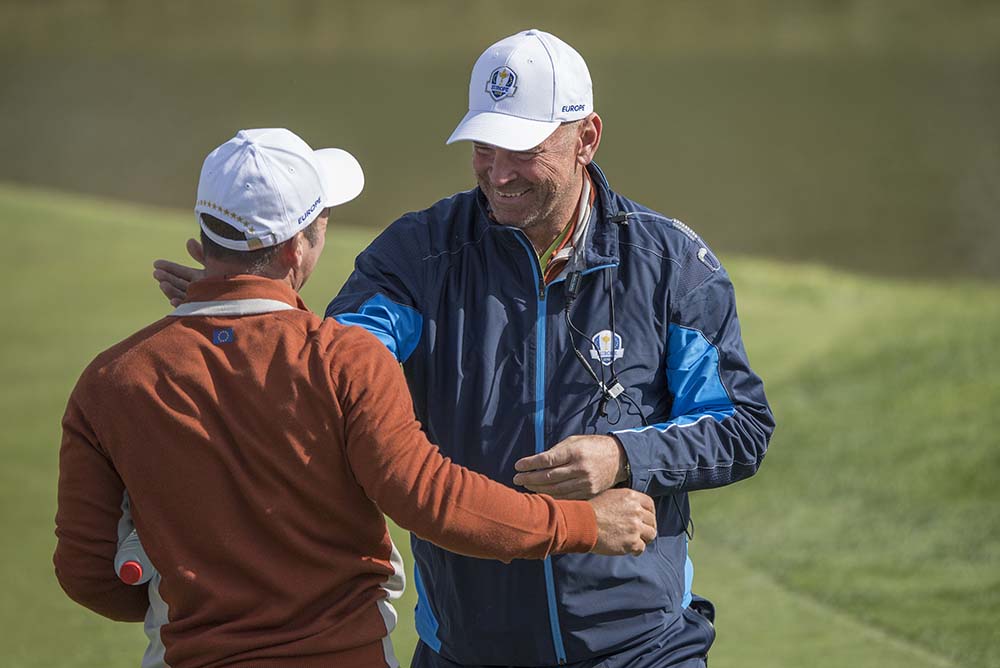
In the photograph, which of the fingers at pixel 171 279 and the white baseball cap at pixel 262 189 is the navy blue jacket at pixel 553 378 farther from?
the white baseball cap at pixel 262 189

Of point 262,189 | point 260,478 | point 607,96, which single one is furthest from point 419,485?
point 607,96

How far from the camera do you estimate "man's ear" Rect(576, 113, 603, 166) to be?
2.50 metres

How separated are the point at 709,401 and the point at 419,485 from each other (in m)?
0.69

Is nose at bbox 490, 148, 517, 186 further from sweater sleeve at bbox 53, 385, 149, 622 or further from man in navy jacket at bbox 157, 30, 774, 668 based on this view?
sweater sleeve at bbox 53, 385, 149, 622

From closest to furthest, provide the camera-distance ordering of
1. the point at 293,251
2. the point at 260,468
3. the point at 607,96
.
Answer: the point at 260,468, the point at 293,251, the point at 607,96

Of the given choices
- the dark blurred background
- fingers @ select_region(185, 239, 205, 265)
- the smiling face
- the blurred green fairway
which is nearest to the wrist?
the smiling face

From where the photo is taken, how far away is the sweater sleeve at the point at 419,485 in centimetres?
185

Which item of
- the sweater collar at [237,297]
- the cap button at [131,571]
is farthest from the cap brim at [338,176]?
the cap button at [131,571]

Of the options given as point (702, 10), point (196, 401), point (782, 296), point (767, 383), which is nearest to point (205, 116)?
point (702, 10)

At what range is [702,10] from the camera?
770 inches

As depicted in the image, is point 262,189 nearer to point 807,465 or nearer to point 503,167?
point 503,167

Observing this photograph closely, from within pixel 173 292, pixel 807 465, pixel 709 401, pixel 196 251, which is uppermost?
pixel 196 251

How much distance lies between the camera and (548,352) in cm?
241

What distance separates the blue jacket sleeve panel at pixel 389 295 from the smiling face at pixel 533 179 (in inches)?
6.6
